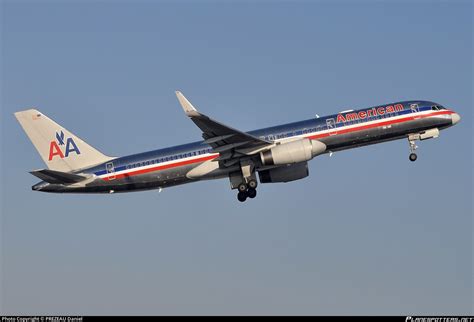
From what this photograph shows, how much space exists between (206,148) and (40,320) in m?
23.1

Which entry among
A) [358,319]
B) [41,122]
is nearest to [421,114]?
[358,319]

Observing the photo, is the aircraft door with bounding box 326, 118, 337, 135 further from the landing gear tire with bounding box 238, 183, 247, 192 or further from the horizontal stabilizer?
the horizontal stabilizer

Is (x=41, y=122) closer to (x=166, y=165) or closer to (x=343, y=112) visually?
(x=166, y=165)

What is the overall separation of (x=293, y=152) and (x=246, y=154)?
3716mm

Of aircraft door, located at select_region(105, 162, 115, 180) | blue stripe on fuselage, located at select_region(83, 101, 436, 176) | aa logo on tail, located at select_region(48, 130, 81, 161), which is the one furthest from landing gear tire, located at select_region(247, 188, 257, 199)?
aa logo on tail, located at select_region(48, 130, 81, 161)

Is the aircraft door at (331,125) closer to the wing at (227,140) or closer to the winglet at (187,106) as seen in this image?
the wing at (227,140)

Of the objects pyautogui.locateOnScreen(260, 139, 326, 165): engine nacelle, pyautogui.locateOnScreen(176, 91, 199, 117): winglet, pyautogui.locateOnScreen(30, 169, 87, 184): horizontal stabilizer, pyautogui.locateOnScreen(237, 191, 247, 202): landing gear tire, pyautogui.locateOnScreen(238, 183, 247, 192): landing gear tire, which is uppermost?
pyautogui.locateOnScreen(176, 91, 199, 117): winglet

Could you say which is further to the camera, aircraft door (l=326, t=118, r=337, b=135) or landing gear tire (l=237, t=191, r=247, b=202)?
landing gear tire (l=237, t=191, r=247, b=202)

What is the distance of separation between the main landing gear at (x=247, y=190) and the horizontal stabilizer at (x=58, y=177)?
11990 mm

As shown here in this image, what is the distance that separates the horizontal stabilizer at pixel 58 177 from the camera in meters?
62.5

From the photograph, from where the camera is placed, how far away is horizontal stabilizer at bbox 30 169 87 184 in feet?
205

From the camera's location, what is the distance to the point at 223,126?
62.4 meters

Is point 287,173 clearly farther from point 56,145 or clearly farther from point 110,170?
point 56,145

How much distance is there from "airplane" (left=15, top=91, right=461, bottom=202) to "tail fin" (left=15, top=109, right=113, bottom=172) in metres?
0.08
